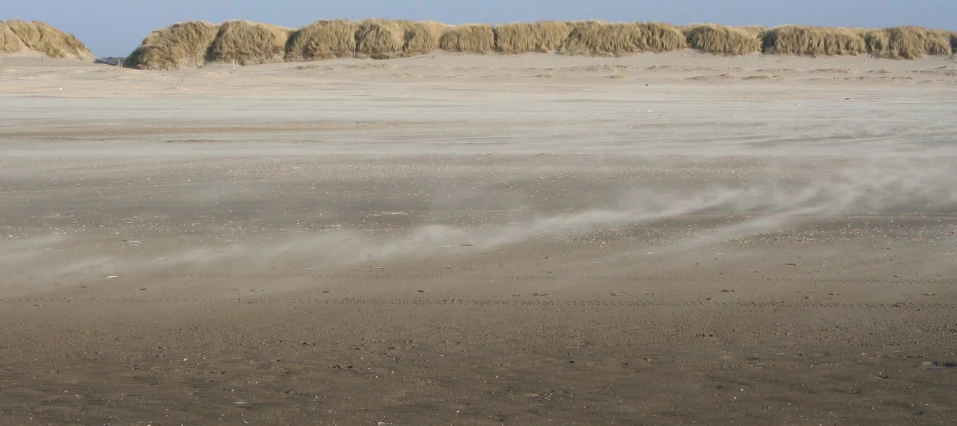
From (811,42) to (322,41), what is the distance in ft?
48.7

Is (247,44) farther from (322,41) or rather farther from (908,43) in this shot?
(908,43)

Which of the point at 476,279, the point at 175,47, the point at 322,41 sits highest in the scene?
the point at 322,41

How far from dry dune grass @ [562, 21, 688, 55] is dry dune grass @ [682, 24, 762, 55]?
389 mm

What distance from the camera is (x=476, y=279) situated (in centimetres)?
499

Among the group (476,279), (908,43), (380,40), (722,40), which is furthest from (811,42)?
(476,279)

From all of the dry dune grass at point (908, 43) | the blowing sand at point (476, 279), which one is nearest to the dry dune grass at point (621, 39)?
the dry dune grass at point (908, 43)

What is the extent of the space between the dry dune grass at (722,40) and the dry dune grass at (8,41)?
65.3 ft

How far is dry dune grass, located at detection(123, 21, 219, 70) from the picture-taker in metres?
29.1

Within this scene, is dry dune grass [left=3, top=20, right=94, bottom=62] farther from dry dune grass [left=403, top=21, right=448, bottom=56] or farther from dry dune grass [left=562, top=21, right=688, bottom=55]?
dry dune grass [left=562, top=21, right=688, bottom=55]

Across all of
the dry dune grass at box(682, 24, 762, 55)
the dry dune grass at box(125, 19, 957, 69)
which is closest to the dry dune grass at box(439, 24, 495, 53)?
the dry dune grass at box(125, 19, 957, 69)

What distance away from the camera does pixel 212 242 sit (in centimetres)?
581

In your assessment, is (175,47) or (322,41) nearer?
(175,47)

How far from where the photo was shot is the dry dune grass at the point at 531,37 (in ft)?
101

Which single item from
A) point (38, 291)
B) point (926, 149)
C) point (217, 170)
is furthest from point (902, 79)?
point (38, 291)
